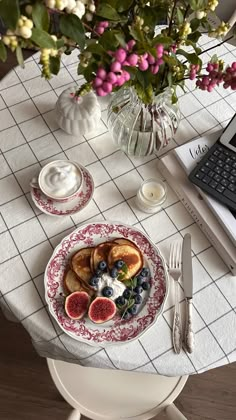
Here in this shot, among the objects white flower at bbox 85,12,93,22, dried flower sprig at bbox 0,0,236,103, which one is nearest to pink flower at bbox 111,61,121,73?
dried flower sprig at bbox 0,0,236,103

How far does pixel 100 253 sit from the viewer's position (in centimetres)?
89

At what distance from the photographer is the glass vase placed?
959 millimetres

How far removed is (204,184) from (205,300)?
25 centimetres

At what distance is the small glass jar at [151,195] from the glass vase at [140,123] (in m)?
0.10

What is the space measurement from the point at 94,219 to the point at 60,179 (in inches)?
4.7

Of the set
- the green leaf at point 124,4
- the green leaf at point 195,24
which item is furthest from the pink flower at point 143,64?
the green leaf at point 195,24

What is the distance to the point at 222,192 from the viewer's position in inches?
36.8

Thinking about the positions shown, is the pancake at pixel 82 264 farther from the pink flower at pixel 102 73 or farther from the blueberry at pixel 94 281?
the pink flower at pixel 102 73

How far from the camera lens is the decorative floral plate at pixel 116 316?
83cm

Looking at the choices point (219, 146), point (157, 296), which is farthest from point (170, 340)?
point (219, 146)

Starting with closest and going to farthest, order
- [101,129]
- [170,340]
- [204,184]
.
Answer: [170,340]
[204,184]
[101,129]

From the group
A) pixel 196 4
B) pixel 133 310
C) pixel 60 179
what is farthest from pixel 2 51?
pixel 133 310

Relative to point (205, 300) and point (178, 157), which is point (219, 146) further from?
point (205, 300)

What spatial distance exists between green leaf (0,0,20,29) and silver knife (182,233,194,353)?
0.58 m
